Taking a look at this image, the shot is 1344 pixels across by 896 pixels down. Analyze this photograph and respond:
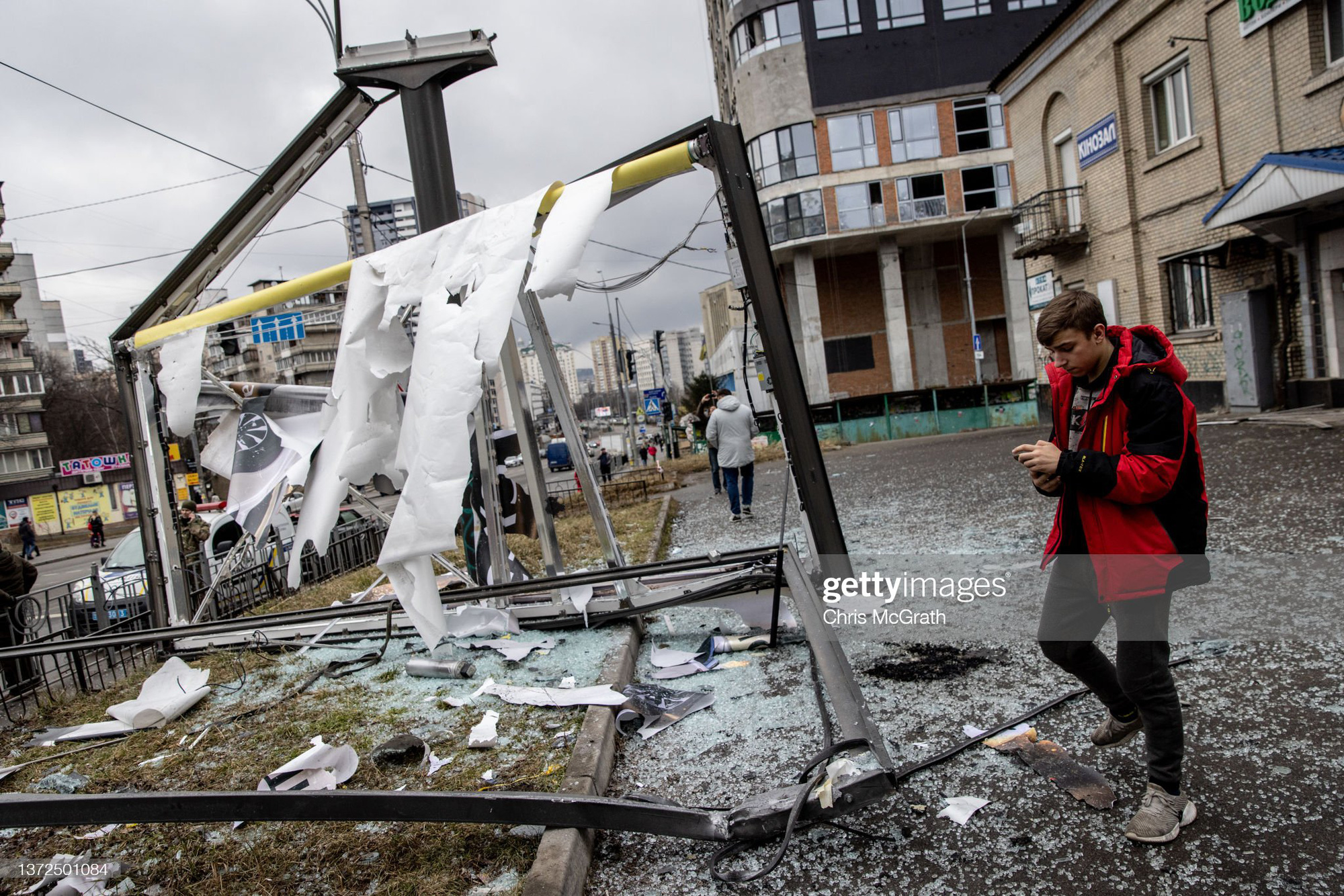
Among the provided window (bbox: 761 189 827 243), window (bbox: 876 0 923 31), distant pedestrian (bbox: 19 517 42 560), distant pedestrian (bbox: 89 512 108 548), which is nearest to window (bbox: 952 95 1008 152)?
window (bbox: 876 0 923 31)

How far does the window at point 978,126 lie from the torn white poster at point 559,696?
118ft

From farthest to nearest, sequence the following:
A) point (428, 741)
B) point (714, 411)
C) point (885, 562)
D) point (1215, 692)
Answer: point (714, 411), point (885, 562), point (428, 741), point (1215, 692)

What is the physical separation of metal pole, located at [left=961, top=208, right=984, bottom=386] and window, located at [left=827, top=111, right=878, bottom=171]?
16.3 ft

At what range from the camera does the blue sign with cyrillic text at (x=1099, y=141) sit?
18.6 meters

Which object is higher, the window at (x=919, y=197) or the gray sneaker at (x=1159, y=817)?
the window at (x=919, y=197)

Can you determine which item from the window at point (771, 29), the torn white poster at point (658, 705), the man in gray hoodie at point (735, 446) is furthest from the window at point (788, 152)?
the torn white poster at point (658, 705)

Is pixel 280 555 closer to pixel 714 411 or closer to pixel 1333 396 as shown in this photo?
pixel 714 411

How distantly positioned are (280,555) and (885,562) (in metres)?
7.92

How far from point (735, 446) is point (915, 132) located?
2900cm

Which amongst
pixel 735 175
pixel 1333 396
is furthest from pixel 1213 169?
pixel 735 175

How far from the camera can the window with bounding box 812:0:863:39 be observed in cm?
3300

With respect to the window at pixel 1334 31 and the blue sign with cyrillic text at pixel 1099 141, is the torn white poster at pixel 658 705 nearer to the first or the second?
the window at pixel 1334 31

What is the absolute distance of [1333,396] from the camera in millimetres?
13922

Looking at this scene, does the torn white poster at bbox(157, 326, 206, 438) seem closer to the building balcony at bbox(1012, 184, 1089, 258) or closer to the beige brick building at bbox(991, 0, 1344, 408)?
the beige brick building at bbox(991, 0, 1344, 408)
